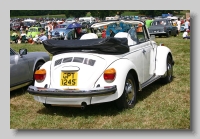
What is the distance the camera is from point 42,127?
5129mm

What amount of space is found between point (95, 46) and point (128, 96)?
1.09 m

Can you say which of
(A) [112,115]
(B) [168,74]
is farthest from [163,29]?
(A) [112,115]

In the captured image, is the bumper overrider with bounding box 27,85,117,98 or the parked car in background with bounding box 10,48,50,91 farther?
the parked car in background with bounding box 10,48,50,91

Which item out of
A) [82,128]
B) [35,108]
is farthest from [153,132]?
[35,108]

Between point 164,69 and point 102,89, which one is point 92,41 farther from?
point 164,69

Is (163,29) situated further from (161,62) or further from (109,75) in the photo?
(109,75)

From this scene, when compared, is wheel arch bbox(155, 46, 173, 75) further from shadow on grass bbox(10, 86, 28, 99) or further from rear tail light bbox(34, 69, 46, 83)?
shadow on grass bbox(10, 86, 28, 99)

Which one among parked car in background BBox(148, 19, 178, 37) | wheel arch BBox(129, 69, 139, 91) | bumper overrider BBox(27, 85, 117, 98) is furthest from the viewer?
parked car in background BBox(148, 19, 178, 37)

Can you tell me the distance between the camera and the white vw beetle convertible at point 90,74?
509 cm

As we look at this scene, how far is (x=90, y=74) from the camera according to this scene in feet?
17.1

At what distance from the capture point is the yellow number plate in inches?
204

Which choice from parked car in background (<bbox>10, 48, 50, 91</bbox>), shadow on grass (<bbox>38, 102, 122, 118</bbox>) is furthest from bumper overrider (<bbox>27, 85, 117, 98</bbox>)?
parked car in background (<bbox>10, 48, 50, 91</bbox>)

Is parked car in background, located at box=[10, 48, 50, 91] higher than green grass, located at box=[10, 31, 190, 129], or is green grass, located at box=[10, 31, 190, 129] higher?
parked car in background, located at box=[10, 48, 50, 91]

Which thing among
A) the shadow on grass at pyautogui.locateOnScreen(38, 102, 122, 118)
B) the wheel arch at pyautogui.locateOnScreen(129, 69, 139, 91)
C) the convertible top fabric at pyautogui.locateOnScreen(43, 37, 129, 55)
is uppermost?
the convertible top fabric at pyautogui.locateOnScreen(43, 37, 129, 55)
